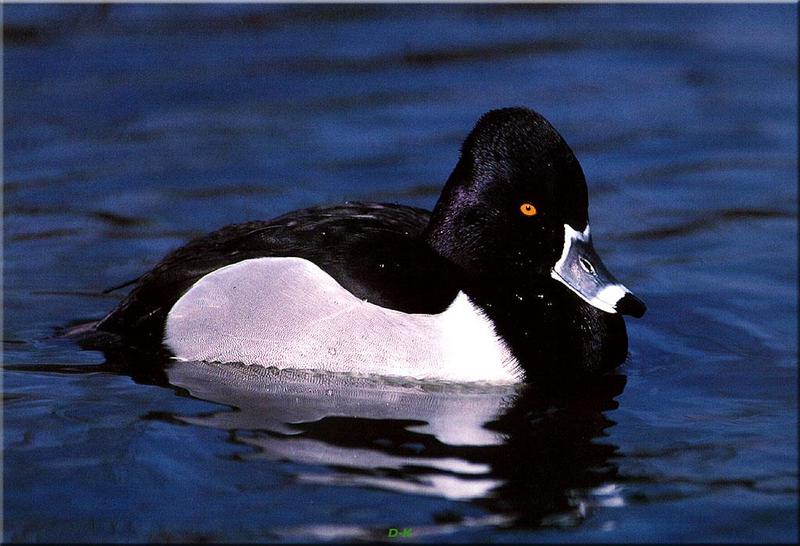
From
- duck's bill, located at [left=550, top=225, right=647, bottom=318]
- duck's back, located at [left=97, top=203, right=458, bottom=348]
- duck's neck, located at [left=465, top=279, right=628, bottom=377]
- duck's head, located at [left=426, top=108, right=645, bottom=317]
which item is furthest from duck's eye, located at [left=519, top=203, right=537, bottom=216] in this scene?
duck's back, located at [left=97, top=203, right=458, bottom=348]

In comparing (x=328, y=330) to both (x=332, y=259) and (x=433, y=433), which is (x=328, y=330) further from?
(x=433, y=433)

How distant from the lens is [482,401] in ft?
22.2

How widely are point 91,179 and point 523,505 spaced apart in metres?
6.24

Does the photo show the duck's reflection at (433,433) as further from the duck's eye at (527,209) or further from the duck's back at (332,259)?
the duck's eye at (527,209)

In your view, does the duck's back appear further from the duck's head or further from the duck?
the duck's head

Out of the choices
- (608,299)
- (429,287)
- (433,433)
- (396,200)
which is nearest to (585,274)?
(608,299)

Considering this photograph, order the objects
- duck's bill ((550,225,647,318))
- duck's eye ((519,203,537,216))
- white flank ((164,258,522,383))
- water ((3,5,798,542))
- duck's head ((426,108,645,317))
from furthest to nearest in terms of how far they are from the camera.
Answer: duck's bill ((550,225,647,318)), duck's eye ((519,203,537,216)), duck's head ((426,108,645,317)), white flank ((164,258,522,383)), water ((3,5,798,542))

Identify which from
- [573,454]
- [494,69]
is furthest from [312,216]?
[494,69]

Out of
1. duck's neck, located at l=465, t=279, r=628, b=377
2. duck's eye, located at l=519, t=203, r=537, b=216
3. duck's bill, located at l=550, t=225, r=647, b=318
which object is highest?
duck's eye, located at l=519, t=203, r=537, b=216

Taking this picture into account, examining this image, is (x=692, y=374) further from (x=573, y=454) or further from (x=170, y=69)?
(x=170, y=69)

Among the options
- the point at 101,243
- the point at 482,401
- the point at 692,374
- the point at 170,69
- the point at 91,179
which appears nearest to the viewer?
the point at 482,401

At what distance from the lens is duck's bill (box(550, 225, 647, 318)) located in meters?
7.10

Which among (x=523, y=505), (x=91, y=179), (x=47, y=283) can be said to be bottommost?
(x=523, y=505)

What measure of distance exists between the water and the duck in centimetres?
17
